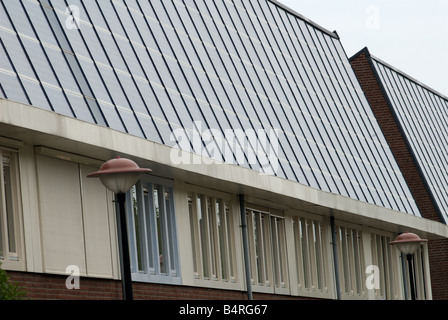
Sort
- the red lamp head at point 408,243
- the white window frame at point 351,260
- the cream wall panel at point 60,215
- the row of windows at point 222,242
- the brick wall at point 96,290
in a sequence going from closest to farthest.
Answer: the brick wall at point 96,290
the cream wall panel at point 60,215
the row of windows at point 222,242
the red lamp head at point 408,243
the white window frame at point 351,260

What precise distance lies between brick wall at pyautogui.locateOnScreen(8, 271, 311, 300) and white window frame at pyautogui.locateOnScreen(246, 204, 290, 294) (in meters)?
2.02

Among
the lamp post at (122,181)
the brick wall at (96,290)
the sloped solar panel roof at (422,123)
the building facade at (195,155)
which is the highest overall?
the sloped solar panel roof at (422,123)

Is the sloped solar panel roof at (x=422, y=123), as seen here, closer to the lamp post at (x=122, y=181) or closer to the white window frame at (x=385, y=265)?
the white window frame at (x=385, y=265)

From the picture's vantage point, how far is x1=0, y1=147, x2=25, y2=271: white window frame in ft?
67.6

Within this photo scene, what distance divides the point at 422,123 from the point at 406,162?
384 cm

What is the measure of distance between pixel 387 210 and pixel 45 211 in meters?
17.3

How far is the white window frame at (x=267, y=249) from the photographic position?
1179 inches

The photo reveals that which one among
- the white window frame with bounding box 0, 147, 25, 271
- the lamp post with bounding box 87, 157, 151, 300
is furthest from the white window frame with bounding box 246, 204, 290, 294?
the lamp post with bounding box 87, 157, 151, 300

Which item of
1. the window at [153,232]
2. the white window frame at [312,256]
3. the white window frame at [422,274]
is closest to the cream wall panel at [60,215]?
the window at [153,232]

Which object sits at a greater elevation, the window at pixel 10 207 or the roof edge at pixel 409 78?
the roof edge at pixel 409 78

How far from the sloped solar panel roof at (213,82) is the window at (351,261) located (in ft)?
4.00

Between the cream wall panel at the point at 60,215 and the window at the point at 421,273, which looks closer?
the cream wall panel at the point at 60,215

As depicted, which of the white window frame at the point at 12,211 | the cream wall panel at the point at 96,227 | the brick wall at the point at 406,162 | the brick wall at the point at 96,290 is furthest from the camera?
the brick wall at the point at 406,162

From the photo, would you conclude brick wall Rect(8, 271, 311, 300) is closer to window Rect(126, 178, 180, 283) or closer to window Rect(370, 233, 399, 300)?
window Rect(126, 178, 180, 283)
